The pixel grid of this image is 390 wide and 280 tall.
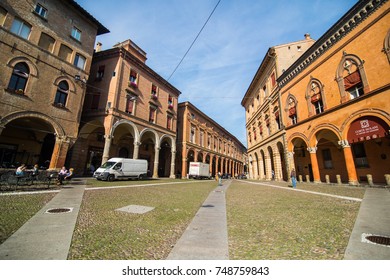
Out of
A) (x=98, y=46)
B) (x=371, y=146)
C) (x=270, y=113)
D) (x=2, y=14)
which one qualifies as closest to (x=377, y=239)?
(x=371, y=146)

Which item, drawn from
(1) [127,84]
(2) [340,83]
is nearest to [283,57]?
(2) [340,83]

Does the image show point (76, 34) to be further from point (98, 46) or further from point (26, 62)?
point (98, 46)

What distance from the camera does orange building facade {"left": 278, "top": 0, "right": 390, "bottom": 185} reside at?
38.9ft

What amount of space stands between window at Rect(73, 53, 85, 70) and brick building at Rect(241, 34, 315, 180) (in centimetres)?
2299

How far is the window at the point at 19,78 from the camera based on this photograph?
1316 cm

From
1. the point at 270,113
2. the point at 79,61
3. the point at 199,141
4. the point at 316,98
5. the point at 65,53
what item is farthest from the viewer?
the point at 199,141

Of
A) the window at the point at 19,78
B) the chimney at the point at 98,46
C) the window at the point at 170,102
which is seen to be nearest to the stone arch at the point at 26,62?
the window at the point at 19,78

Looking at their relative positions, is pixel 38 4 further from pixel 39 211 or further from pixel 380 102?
pixel 380 102

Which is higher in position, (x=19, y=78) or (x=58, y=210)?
(x=19, y=78)

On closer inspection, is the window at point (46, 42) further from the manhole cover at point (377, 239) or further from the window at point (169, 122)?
the manhole cover at point (377, 239)

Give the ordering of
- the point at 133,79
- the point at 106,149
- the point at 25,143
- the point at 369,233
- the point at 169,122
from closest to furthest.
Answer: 1. the point at 369,233
2. the point at 25,143
3. the point at 106,149
4. the point at 133,79
5. the point at 169,122

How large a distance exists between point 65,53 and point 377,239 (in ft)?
77.7

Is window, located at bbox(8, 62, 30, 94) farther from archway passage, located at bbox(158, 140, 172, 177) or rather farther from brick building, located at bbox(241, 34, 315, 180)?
brick building, located at bbox(241, 34, 315, 180)

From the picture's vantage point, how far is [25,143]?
57.7 feet
